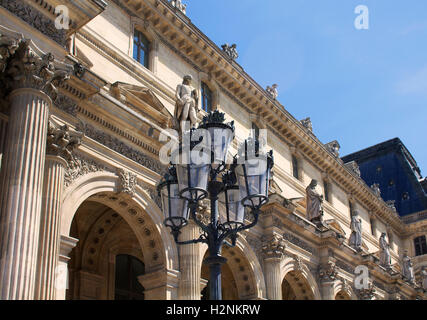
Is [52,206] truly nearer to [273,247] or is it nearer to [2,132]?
[2,132]

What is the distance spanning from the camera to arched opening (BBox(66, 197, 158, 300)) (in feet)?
59.0

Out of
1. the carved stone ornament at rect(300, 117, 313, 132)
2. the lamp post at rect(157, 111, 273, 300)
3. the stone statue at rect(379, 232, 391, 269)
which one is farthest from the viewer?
the stone statue at rect(379, 232, 391, 269)

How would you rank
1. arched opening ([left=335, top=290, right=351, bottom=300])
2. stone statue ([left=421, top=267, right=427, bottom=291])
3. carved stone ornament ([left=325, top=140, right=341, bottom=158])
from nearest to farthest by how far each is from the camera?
arched opening ([left=335, top=290, right=351, bottom=300])
carved stone ornament ([left=325, top=140, right=341, bottom=158])
stone statue ([left=421, top=267, right=427, bottom=291])

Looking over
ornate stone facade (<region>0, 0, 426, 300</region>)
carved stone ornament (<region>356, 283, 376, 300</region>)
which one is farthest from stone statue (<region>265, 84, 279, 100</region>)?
carved stone ornament (<region>356, 283, 376, 300</region>)

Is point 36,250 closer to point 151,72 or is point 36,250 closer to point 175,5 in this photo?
point 151,72

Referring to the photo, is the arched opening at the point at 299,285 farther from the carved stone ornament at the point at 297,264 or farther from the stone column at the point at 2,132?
the stone column at the point at 2,132

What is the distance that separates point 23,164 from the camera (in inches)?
437

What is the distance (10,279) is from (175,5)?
46.3 ft

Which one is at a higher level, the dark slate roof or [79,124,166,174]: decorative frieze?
the dark slate roof

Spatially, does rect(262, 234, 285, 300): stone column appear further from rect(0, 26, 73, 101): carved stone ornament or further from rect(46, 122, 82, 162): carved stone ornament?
rect(0, 26, 73, 101): carved stone ornament

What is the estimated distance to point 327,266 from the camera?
24141 millimetres

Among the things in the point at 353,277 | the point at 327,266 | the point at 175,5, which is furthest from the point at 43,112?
the point at 353,277

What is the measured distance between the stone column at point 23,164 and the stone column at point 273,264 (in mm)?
10820

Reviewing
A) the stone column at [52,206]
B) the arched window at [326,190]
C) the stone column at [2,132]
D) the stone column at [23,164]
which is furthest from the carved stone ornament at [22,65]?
the arched window at [326,190]
